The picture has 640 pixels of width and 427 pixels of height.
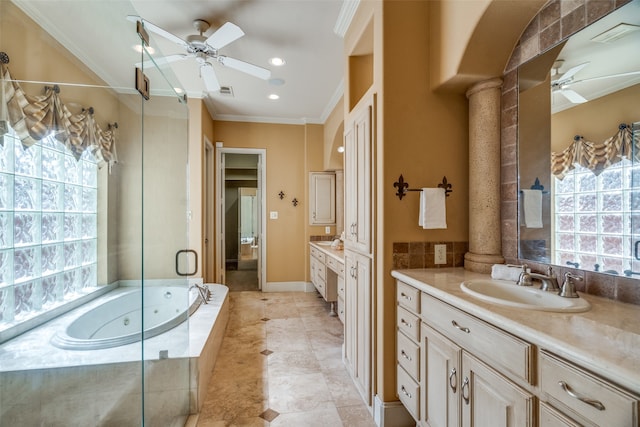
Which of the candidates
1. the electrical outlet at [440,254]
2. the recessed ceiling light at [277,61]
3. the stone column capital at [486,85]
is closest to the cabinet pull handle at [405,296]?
the electrical outlet at [440,254]

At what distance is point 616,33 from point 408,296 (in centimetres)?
149

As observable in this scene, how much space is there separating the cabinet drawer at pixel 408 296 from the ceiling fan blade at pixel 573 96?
1.19 m

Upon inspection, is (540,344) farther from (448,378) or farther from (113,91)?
(113,91)

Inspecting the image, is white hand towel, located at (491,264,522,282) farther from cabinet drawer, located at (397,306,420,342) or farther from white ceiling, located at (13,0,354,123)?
white ceiling, located at (13,0,354,123)

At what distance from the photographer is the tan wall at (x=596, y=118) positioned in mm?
1213

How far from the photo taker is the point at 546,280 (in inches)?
53.1

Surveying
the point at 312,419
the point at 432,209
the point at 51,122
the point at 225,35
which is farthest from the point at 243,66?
the point at 312,419

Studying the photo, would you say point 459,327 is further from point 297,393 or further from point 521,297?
point 297,393

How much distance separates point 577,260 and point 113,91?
2.70 metres

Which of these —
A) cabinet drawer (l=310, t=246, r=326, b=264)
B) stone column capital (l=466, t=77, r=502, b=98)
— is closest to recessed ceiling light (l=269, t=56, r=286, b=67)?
stone column capital (l=466, t=77, r=502, b=98)

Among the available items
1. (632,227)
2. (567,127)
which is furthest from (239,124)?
(632,227)

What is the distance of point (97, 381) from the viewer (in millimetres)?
1602

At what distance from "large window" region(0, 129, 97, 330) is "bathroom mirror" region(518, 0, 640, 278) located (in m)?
2.37

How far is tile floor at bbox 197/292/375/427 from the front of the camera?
1.99m
